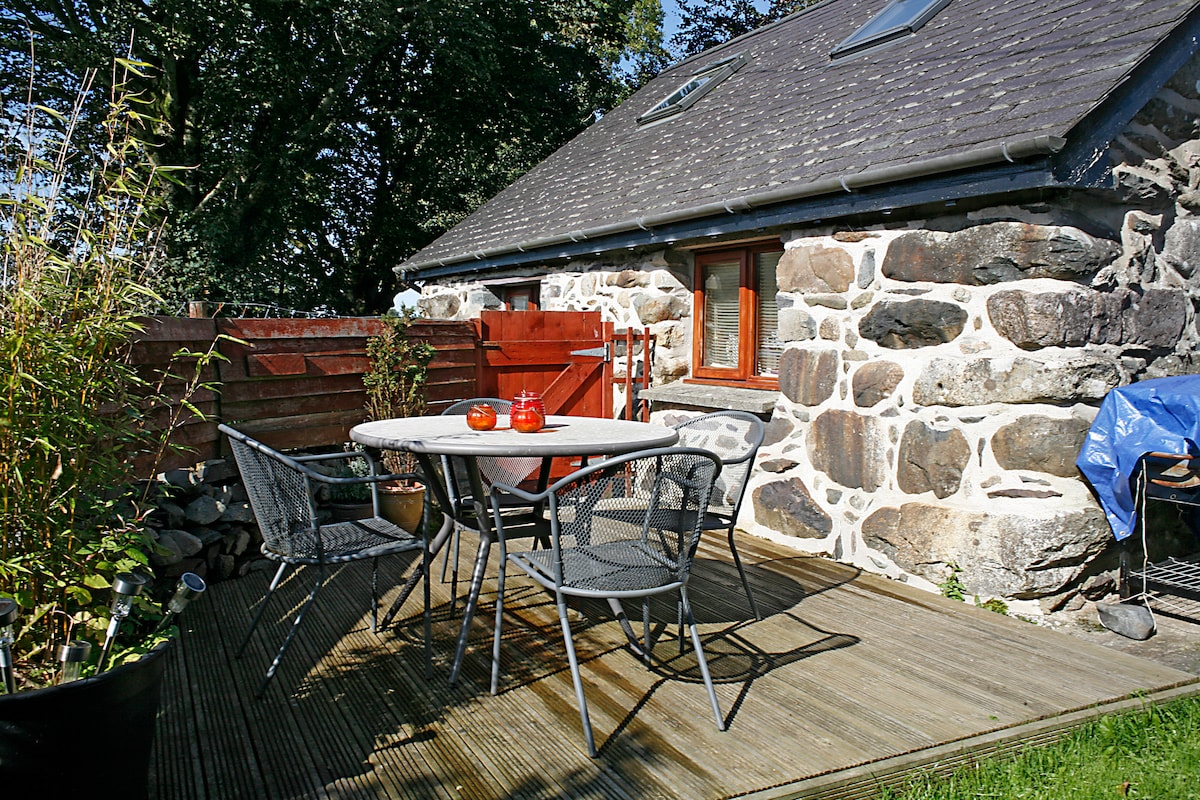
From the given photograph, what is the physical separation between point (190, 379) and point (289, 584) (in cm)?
120

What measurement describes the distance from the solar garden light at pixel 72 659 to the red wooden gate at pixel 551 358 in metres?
4.58

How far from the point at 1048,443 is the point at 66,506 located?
4016mm

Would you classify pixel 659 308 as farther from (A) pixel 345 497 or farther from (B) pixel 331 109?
(B) pixel 331 109

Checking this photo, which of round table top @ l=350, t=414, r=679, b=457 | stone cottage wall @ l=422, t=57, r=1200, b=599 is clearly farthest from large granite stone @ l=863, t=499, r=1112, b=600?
round table top @ l=350, t=414, r=679, b=457

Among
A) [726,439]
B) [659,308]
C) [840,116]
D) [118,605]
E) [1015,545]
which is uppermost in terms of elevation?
[840,116]

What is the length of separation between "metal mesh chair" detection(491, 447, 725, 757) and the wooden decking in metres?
0.19

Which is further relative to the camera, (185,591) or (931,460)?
(931,460)

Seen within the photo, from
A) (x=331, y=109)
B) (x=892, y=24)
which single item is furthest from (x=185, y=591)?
(x=331, y=109)

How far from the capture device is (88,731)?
76.1 inches

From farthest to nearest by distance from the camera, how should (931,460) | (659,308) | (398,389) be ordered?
(659,308) → (398,389) → (931,460)

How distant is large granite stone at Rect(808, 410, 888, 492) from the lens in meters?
4.66

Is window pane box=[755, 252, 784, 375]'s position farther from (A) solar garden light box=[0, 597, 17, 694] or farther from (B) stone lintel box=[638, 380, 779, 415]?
(A) solar garden light box=[0, 597, 17, 694]

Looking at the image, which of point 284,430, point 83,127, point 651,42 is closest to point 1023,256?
point 284,430

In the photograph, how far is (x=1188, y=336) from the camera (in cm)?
452
